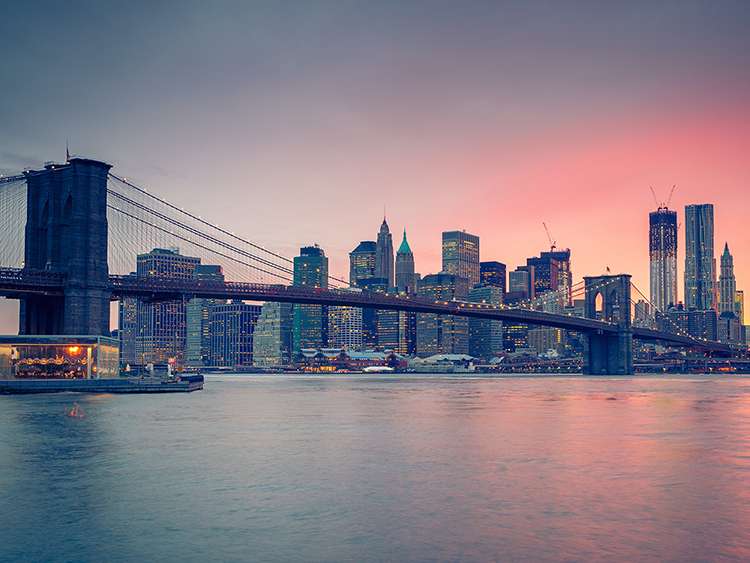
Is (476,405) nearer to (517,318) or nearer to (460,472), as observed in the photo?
(460,472)

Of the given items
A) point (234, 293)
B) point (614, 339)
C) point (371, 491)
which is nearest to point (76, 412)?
point (371, 491)

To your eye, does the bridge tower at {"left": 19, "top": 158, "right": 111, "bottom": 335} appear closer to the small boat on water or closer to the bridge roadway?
the bridge roadway

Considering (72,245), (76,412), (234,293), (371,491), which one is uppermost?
(72,245)

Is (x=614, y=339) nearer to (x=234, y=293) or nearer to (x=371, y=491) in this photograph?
(x=234, y=293)

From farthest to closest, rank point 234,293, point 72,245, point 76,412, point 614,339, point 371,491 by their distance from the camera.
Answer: point 614,339 < point 234,293 < point 72,245 < point 76,412 < point 371,491

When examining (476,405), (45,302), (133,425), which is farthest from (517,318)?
(133,425)

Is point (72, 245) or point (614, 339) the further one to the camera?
point (614, 339)
